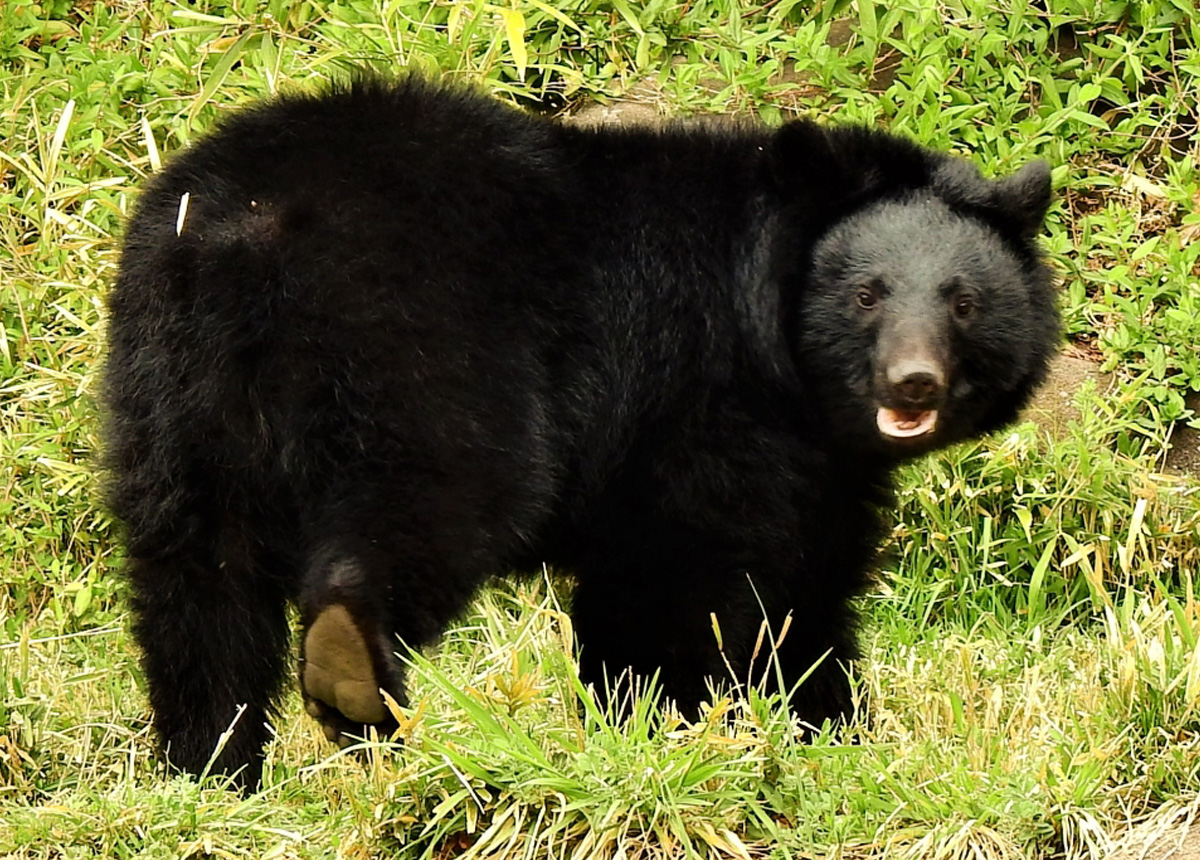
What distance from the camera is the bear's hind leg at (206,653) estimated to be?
15.2 feet

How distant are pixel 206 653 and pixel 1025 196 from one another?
9.02 ft

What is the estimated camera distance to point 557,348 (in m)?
4.84

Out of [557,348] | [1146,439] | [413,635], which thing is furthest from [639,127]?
[1146,439]

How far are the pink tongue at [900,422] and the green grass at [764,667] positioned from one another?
2.29 feet

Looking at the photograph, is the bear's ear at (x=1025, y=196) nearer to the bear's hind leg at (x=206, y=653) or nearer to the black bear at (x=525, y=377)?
the black bear at (x=525, y=377)

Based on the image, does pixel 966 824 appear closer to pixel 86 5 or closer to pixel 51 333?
pixel 51 333

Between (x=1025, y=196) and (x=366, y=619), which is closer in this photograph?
(x=366, y=619)

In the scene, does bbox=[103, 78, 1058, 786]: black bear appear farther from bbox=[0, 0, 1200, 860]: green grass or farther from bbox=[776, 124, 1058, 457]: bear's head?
bbox=[0, 0, 1200, 860]: green grass

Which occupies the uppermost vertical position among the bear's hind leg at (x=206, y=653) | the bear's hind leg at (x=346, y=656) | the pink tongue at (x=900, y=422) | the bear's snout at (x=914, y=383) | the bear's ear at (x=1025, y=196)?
the bear's ear at (x=1025, y=196)

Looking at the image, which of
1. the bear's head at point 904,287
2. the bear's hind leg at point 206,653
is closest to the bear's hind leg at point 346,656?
the bear's hind leg at point 206,653

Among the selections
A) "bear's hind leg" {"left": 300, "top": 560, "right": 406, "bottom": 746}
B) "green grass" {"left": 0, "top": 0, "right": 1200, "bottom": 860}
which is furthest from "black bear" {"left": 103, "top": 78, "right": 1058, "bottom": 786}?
"green grass" {"left": 0, "top": 0, "right": 1200, "bottom": 860}

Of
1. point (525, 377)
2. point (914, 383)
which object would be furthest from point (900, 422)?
point (525, 377)

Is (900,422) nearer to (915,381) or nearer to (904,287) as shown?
(915,381)

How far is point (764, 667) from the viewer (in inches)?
216
